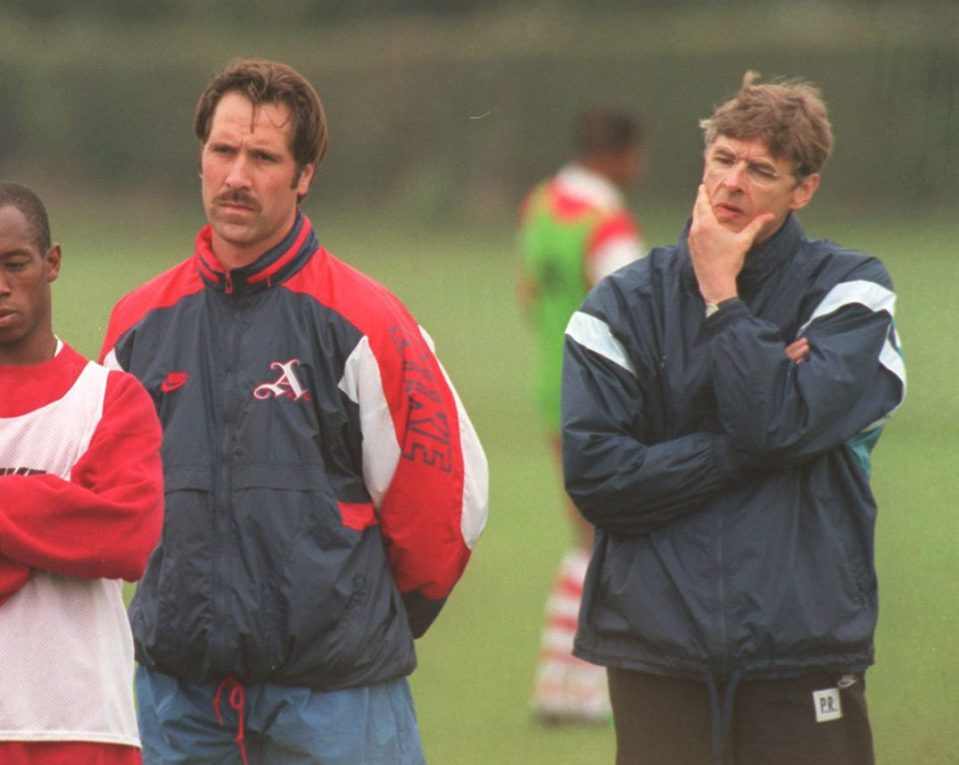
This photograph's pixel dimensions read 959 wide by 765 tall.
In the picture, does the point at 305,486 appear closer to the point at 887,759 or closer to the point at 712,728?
the point at 712,728

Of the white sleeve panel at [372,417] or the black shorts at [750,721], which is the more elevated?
the white sleeve panel at [372,417]

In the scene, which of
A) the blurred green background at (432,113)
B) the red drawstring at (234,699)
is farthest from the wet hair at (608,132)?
the blurred green background at (432,113)

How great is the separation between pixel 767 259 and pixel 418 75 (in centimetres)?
A: 3362

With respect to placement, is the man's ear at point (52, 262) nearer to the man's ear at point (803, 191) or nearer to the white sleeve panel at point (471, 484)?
the white sleeve panel at point (471, 484)

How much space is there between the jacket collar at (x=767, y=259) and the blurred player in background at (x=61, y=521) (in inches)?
47.3

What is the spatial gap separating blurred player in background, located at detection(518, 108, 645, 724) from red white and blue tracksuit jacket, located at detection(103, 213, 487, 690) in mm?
2798

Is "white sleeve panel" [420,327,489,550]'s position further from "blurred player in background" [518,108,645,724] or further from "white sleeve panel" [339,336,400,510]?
"blurred player in background" [518,108,645,724]

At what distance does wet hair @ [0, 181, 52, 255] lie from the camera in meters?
3.36

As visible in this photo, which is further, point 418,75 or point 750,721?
point 418,75

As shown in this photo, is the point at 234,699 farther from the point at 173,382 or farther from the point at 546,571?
the point at 546,571

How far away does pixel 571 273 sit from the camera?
23.5 ft

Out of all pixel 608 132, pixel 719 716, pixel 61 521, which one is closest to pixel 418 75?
pixel 608 132

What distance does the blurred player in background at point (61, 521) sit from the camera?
320 cm

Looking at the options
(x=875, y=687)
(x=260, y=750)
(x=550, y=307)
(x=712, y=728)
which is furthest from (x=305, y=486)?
(x=550, y=307)
